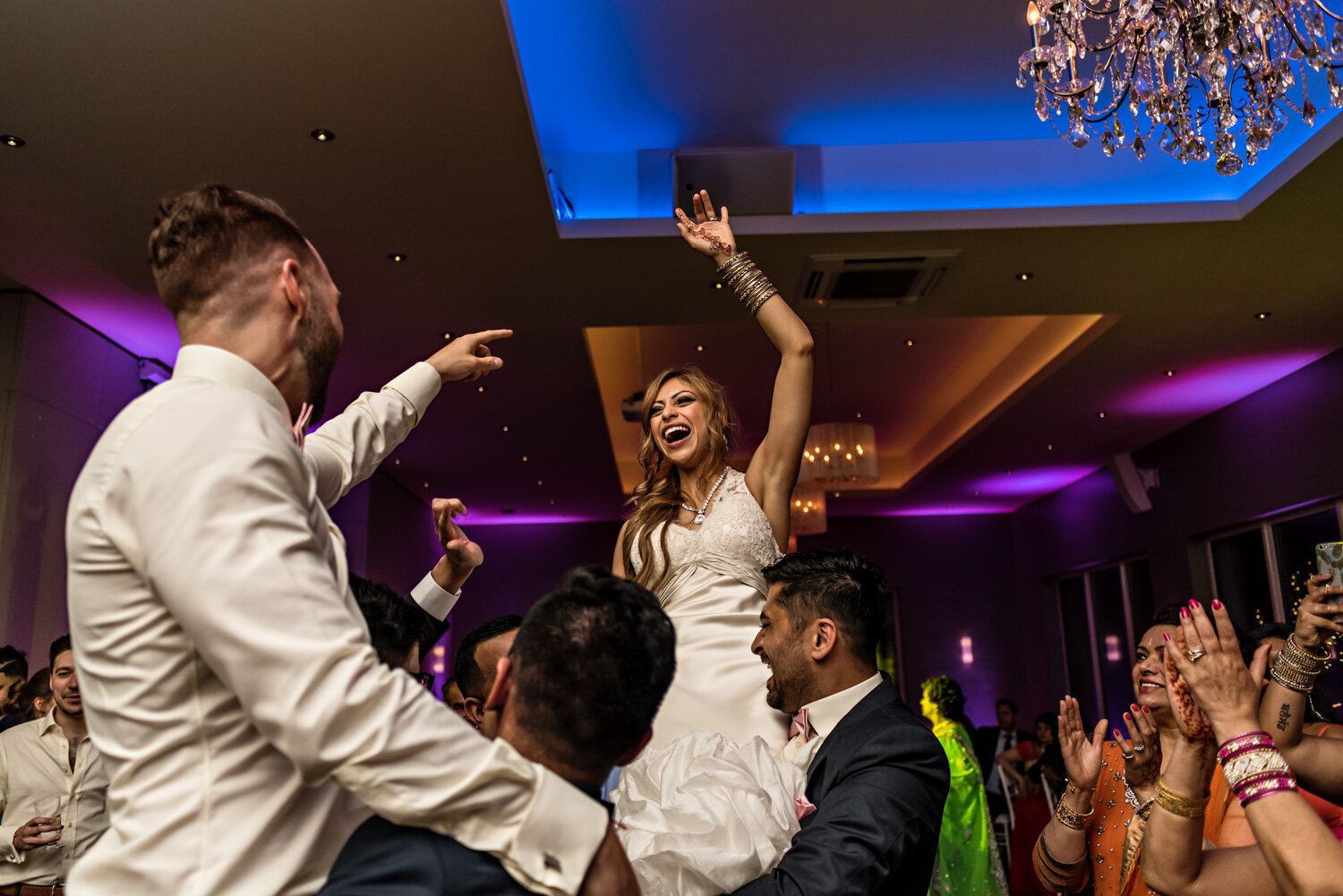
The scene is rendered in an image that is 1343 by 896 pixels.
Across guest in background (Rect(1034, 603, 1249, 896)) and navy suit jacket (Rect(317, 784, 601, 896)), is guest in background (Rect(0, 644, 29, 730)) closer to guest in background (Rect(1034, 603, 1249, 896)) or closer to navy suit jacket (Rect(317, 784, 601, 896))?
guest in background (Rect(1034, 603, 1249, 896))

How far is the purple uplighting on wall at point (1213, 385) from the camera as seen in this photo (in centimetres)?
776

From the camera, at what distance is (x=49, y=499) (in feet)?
19.3

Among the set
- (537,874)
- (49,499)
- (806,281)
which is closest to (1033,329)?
(806,281)

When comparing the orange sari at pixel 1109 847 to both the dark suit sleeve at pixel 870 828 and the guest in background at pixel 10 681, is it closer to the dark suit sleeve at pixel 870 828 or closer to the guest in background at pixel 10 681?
the dark suit sleeve at pixel 870 828

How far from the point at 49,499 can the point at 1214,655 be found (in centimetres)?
604

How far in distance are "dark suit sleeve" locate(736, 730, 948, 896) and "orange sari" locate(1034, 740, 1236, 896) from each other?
3.13ft

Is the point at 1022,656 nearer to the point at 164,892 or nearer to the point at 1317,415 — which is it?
the point at 1317,415

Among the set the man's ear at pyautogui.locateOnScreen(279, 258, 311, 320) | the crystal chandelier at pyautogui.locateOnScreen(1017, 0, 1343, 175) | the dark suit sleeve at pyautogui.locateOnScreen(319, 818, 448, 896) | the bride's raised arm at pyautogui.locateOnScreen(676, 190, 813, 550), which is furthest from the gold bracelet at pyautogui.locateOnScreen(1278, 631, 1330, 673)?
the man's ear at pyautogui.locateOnScreen(279, 258, 311, 320)

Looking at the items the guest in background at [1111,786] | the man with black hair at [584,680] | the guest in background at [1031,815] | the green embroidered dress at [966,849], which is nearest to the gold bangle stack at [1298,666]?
the guest in background at [1111,786]

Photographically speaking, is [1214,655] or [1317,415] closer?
[1214,655]

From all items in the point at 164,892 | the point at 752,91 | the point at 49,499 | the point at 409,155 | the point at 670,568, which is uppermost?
the point at 752,91

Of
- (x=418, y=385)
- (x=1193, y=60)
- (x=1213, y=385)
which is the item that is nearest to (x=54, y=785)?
(x=418, y=385)

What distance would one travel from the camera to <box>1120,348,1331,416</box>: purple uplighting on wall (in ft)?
25.5

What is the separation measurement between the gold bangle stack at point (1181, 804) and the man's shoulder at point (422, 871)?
1.27 meters
